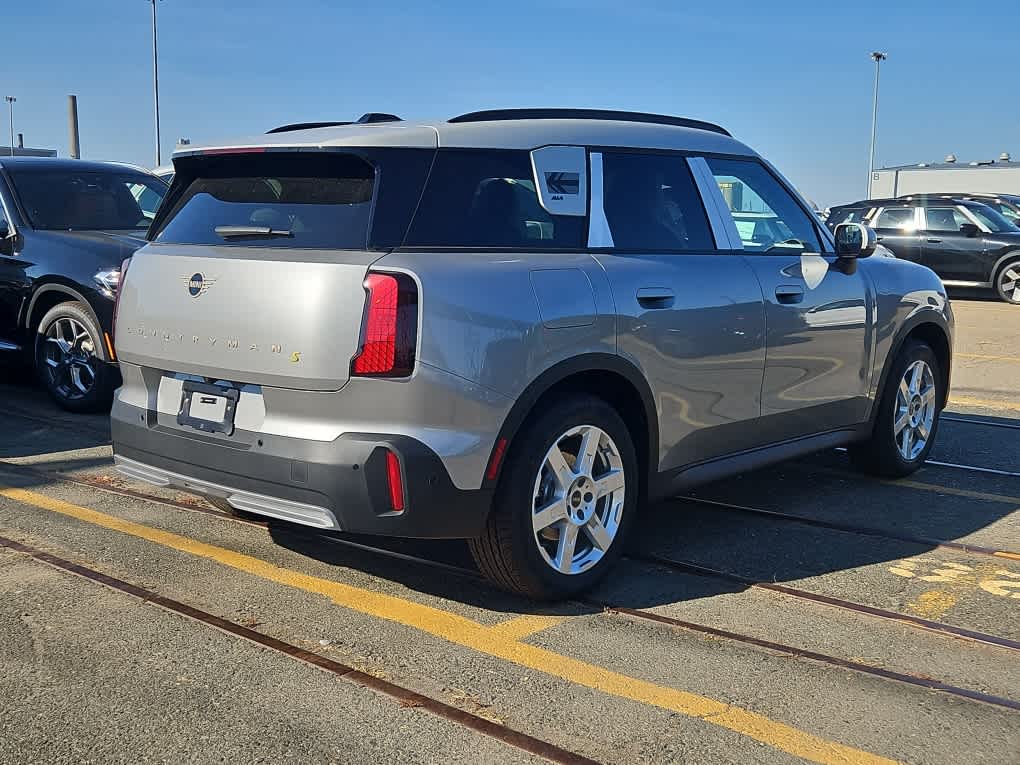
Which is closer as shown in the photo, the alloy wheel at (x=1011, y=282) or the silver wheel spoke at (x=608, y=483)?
the silver wheel spoke at (x=608, y=483)

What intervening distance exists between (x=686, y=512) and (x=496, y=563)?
1751mm

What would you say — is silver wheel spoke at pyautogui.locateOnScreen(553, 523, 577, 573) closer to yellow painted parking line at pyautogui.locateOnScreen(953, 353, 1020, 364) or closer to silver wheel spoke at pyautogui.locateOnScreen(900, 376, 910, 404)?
silver wheel spoke at pyautogui.locateOnScreen(900, 376, 910, 404)

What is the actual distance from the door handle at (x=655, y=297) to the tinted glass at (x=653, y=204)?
0.66 feet

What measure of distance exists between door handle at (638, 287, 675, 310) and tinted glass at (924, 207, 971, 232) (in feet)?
52.3

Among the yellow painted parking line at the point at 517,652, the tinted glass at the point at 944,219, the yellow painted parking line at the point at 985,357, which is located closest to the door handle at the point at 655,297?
the yellow painted parking line at the point at 517,652

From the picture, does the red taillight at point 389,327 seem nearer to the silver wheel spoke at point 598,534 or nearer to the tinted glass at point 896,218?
the silver wheel spoke at point 598,534

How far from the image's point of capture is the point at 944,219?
1911 centimetres

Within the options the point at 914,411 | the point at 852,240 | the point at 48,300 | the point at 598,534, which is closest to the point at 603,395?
the point at 598,534

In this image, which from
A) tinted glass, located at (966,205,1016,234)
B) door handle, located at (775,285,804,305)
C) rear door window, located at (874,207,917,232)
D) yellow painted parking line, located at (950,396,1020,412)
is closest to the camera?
door handle, located at (775,285,804,305)

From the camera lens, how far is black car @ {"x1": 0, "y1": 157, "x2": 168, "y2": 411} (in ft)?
25.6

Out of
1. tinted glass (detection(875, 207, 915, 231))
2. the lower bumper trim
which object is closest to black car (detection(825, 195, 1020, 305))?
tinted glass (detection(875, 207, 915, 231))

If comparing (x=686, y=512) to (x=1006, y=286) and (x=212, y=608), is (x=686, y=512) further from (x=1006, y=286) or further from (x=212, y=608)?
(x=1006, y=286)

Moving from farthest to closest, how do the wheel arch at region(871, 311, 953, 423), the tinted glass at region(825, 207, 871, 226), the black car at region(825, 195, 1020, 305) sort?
the tinted glass at region(825, 207, 871, 226)
the black car at region(825, 195, 1020, 305)
the wheel arch at region(871, 311, 953, 423)

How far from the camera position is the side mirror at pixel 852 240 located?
5641 millimetres
